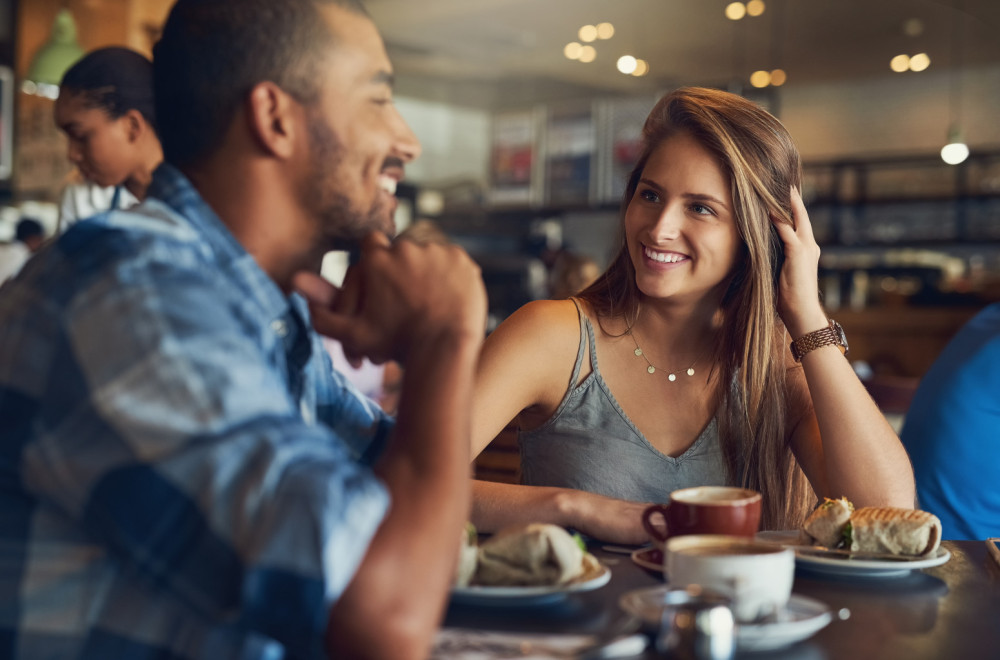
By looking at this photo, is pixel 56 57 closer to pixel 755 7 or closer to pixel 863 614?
pixel 863 614

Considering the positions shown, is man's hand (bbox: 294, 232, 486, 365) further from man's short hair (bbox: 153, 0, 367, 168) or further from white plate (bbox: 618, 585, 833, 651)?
white plate (bbox: 618, 585, 833, 651)

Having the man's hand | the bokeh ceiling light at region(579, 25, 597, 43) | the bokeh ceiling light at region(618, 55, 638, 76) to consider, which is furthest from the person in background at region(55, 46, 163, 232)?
the bokeh ceiling light at region(618, 55, 638, 76)

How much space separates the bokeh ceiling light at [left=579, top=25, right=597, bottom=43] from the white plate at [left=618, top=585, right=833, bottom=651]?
8.67m

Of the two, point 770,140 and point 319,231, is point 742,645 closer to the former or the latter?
point 319,231

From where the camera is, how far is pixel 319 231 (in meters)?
0.97

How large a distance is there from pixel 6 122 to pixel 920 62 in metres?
7.98

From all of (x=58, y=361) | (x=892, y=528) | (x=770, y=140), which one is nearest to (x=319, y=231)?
(x=58, y=361)

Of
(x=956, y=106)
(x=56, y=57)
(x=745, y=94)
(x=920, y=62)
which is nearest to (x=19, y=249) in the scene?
(x=56, y=57)

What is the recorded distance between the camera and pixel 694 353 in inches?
75.5

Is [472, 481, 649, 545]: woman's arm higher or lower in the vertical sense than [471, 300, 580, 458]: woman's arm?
lower

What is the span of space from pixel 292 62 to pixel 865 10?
26.2ft

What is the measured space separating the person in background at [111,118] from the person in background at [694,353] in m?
1.44

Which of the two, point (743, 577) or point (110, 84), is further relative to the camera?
point (110, 84)

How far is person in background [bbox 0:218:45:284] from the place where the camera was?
4.20 m
